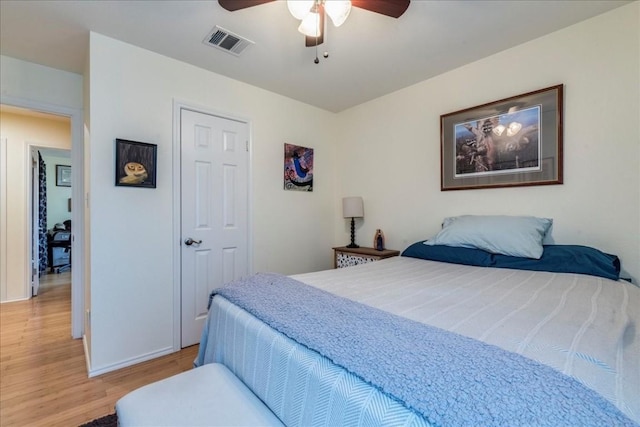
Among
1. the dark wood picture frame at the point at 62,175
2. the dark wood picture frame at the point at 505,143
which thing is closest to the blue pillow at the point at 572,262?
the dark wood picture frame at the point at 505,143

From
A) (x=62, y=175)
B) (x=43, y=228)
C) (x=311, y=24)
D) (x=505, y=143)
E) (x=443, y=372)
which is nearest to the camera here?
(x=443, y=372)

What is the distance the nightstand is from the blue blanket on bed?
6.01ft

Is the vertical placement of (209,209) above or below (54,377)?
above

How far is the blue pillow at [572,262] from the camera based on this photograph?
166cm

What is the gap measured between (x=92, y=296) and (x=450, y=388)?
236 centimetres

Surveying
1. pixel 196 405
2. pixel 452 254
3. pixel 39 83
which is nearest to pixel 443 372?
pixel 196 405

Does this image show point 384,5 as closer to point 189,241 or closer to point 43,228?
point 189,241

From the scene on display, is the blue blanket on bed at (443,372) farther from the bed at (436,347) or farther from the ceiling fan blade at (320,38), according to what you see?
the ceiling fan blade at (320,38)

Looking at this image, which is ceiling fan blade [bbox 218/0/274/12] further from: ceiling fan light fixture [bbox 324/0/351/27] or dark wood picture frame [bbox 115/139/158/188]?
dark wood picture frame [bbox 115/139/158/188]

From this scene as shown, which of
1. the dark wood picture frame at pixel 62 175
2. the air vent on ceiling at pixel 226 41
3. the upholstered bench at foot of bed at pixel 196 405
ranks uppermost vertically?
the air vent on ceiling at pixel 226 41

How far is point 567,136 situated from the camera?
6.63 ft

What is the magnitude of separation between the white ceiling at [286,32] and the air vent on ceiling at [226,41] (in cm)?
5

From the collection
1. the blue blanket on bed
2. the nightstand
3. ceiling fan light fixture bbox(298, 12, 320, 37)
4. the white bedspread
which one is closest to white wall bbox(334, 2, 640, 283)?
the nightstand

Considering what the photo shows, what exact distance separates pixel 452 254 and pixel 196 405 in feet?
6.25
